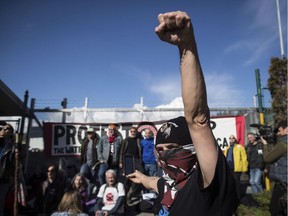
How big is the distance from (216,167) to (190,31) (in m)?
0.55

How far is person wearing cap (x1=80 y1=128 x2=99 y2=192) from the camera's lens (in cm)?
674

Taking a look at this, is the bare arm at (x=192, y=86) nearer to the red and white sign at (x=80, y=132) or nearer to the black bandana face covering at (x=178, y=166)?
the black bandana face covering at (x=178, y=166)

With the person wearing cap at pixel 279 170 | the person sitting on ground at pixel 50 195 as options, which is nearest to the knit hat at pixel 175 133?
the person wearing cap at pixel 279 170

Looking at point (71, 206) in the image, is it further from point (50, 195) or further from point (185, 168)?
point (185, 168)

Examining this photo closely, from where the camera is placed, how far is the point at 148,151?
6.61m

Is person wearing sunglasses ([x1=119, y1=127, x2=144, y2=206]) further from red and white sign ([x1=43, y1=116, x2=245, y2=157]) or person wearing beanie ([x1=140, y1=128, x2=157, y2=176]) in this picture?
red and white sign ([x1=43, y1=116, x2=245, y2=157])

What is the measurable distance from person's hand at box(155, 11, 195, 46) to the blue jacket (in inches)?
225

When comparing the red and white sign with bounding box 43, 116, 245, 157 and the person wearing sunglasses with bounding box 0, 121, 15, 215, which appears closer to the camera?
the person wearing sunglasses with bounding box 0, 121, 15, 215

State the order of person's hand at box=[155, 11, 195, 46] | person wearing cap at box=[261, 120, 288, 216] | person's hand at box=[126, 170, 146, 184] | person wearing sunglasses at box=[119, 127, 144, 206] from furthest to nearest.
A: person wearing sunglasses at box=[119, 127, 144, 206] < person wearing cap at box=[261, 120, 288, 216] < person's hand at box=[126, 170, 146, 184] < person's hand at box=[155, 11, 195, 46]

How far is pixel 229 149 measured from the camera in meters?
7.02

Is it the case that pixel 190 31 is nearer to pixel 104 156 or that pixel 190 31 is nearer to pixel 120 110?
pixel 104 156

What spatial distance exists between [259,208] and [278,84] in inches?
280

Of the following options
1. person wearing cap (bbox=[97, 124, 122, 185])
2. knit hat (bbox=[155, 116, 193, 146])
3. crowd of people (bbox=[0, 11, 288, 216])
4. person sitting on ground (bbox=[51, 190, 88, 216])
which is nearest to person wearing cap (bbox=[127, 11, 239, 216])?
crowd of people (bbox=[0, 11, 288, 216])

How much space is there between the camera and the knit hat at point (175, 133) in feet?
4.80
